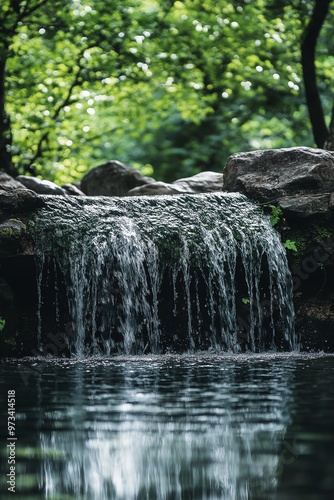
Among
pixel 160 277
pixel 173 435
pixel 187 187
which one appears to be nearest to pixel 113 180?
pixel 187 187

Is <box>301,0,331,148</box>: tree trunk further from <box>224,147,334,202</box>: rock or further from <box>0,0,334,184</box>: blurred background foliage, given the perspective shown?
<box>224,147,334,202</box>: rock

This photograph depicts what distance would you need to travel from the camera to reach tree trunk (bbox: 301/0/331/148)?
16.2m

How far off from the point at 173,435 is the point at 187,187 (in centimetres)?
1037

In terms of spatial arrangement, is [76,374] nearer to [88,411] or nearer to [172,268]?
[88,411]

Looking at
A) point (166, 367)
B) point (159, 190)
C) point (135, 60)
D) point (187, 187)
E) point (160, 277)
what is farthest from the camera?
point (135, 60)

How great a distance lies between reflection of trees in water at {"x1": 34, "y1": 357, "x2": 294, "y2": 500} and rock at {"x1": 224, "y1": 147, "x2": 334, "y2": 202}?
5.34 metres

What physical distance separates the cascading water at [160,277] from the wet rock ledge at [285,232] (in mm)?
192

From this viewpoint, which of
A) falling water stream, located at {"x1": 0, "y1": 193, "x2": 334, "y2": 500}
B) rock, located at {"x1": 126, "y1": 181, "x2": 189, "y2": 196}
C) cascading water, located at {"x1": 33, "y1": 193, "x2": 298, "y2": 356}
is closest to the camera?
falling water stream, located at {"x1": 0, "y1": 193, "x2": 334, "y2": 500}

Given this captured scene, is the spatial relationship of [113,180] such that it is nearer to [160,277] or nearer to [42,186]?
[42,186]

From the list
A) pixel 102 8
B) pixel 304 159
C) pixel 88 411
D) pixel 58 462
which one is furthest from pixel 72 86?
pixel 58 462

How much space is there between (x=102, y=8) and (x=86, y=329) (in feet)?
35.4

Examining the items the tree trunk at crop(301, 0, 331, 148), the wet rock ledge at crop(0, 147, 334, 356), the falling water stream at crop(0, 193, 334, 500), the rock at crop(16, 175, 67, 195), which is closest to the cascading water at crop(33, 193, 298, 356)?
the falling water stream at crop(0, 193, 334, 500)

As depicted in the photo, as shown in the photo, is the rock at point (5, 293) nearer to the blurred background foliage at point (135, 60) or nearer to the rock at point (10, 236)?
the rock at point (10, 236)

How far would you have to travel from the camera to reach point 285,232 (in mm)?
11617
